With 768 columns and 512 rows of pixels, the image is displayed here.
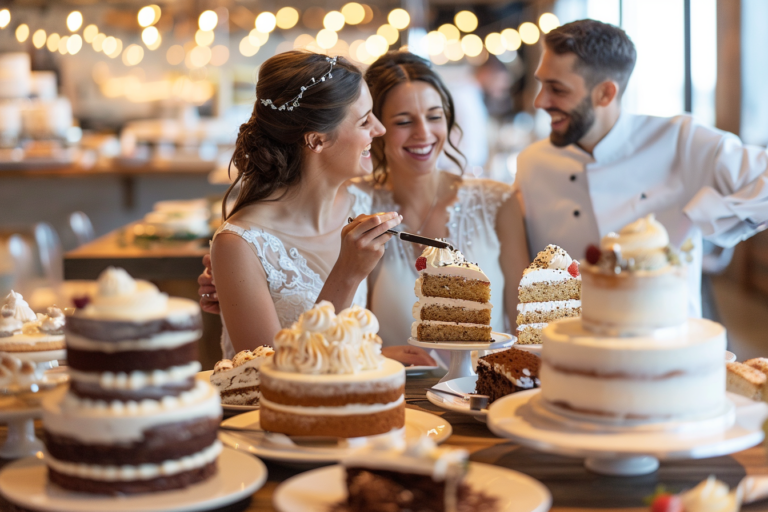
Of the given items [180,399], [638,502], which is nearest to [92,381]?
[180,399]

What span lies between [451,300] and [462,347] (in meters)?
0.28

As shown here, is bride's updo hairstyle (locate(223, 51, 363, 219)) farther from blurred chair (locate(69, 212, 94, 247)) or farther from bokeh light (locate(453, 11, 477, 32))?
bokeh light (locate(453, 11, 477, 32))

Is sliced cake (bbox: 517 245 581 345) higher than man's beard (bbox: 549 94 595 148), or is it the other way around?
man's beard (bbox: 549 94 595 148)

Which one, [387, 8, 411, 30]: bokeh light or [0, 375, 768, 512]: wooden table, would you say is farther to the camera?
[387, 8, 411, 30]: bokeh light

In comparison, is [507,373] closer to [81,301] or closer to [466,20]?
[81,301]

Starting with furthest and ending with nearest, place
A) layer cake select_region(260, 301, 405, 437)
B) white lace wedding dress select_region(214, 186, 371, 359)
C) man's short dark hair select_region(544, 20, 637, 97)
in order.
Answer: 1. man's short dark hair select_region(544, 20, 637, 97)
2. white lace wedding dress select_region(214, 186, 371, 359)
3. layer cake select_region(260, 301, 405, 437)

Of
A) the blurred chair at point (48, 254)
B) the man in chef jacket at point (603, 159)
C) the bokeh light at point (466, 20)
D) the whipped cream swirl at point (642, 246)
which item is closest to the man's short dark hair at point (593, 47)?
the man in chef jacket at point (603, 159)

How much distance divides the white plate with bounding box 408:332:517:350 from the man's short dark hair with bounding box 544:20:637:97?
1.69 metres

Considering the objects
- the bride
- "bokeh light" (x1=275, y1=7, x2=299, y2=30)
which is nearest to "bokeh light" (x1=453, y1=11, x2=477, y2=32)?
"bokeh light" (x1=275, y1=7, x2=299, y2=30)

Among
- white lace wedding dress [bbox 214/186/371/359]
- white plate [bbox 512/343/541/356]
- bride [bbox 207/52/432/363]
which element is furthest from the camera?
white lace wedding dress [bbox 214/186/371/359]

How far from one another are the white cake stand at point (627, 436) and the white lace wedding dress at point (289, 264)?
4.59ft

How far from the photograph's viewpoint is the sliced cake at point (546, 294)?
2553 millimetres

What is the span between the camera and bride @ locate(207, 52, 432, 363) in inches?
110

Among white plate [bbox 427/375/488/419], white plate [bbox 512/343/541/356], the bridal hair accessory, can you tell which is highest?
the bridal hair accessory
